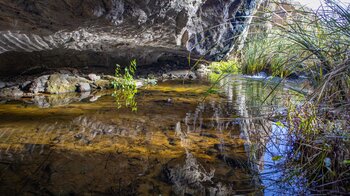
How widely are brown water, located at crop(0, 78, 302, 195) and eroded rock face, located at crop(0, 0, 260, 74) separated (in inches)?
26.9

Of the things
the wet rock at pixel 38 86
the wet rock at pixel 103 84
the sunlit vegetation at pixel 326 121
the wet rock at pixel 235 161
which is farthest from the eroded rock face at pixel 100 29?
the wet rock at pixel 235 161

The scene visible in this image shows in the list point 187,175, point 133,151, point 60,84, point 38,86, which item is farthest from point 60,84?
point 187,175

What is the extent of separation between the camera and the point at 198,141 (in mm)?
1630

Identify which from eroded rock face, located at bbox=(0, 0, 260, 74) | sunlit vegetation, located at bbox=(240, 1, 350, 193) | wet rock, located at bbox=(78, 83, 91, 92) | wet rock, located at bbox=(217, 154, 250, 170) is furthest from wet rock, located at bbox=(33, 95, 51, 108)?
sunlit vegetation, located at bbox=(240, 1, 350, 193)

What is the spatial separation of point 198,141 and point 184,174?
0.44m

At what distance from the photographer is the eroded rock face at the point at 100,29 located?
2.95 m

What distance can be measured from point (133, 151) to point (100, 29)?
268 centimetres

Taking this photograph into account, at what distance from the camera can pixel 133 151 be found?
58.2 inches

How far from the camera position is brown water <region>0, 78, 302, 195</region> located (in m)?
1.10

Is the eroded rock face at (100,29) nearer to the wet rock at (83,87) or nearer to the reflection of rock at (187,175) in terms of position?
the wet rock at (83,87)

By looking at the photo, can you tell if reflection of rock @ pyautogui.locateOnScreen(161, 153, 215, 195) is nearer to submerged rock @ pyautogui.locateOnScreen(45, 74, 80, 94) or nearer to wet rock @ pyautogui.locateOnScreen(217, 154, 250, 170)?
wet rock @ pyautogui.locateOnScreen(217, 154, 250, 170)

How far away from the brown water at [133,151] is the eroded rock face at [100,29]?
2.24 ft

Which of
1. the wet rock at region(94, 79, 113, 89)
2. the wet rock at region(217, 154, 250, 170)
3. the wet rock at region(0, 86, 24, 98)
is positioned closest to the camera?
the wet rock at region(217, 154, 250, 170)

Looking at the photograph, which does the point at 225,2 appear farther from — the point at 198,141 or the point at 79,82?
the point at 198,141
